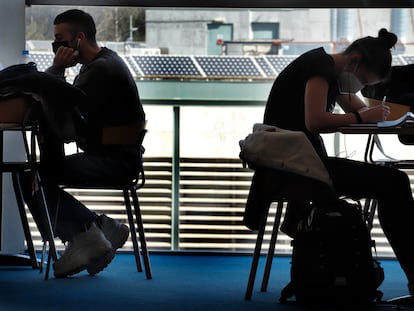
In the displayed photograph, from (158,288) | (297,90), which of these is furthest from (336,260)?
(158,288)

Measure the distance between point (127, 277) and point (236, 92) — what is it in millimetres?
1333

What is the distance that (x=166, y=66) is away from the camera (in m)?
4.87

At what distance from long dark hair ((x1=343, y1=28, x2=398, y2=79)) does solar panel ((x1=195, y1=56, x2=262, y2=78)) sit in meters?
1.57

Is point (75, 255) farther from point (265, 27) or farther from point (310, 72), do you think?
point (265, 27)

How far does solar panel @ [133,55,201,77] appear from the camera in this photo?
4.86 m

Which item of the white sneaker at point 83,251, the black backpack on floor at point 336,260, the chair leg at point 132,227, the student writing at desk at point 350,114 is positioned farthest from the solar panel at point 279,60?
the black backpack on floor at point 336,260

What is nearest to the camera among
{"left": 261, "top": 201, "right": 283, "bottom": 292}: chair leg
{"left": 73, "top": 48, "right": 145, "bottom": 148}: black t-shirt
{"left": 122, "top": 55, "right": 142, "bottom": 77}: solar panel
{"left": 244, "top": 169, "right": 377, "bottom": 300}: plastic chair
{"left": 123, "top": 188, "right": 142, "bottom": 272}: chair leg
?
{"left": 244, "top": 169, "right": 377, "bottom": 300}: plastic chair

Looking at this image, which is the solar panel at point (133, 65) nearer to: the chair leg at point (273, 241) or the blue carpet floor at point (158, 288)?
the blue carpet floor at point (158, 288)

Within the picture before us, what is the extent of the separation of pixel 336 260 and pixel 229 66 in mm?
1979

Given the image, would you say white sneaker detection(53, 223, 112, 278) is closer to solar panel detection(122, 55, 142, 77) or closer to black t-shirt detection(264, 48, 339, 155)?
black t-shirt detection(264, 48, 339, 155)

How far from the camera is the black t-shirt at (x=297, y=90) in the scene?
324 cm

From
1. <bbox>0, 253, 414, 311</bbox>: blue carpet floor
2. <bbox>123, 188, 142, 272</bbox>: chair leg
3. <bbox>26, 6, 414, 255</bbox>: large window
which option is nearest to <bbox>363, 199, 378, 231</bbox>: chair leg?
<bbox>0, 253, 414, 311</bbox>: blue carpet floor

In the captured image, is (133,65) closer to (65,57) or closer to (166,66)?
(166,66)

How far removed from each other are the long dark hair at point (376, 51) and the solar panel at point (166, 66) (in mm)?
1656
